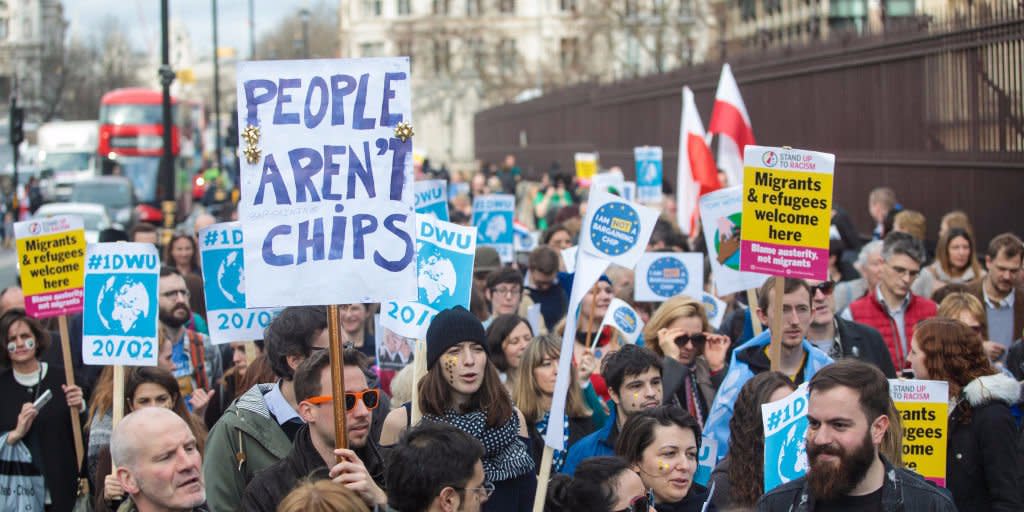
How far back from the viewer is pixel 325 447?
5.34m

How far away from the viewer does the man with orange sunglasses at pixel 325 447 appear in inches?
195

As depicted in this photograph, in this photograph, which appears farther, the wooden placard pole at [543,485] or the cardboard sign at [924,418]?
the cardboard sign at [924,418]

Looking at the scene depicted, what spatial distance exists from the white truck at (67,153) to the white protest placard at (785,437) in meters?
44.6

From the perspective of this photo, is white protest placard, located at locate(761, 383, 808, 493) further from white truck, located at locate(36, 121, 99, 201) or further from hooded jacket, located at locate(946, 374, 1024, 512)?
white truck, located at locate(36, 121, 99, 201)

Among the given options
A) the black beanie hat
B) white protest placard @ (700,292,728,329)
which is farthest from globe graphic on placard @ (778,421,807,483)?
white protest placard @ (700,292,728,329)

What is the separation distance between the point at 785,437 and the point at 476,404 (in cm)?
127

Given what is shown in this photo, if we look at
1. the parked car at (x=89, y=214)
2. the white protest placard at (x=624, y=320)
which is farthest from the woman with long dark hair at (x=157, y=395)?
the parked car at (x=89, y=214)

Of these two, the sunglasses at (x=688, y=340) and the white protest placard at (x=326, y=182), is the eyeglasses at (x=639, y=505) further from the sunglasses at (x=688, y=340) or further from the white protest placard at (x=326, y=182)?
the sunglasses at (x=688, y=340)

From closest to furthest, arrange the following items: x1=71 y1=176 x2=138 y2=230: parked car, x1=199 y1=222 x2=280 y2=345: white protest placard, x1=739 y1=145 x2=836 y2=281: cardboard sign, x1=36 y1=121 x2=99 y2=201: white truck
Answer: x1=739 y1=145 x2=836 y2=281: cardboard sign, x1=199 y1=222 x2=280 y2=345: white protest placard, x1=71 y1=176 x2=138 y2=230: parked car, x1=36 y1=121 x2=99 y2=201: white truck

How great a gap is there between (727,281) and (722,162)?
512 centimetres

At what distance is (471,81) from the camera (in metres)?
87.8

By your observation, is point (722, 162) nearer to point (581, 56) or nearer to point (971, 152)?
point (971, 152)

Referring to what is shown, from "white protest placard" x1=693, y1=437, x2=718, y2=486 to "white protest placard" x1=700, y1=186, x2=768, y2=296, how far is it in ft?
6.65

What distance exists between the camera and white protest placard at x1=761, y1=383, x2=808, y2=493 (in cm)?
532
